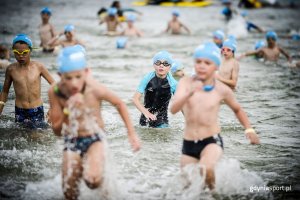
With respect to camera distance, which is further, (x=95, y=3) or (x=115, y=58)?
(x=95, y=3)

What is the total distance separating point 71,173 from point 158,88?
331 centimetres

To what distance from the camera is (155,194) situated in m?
5.75

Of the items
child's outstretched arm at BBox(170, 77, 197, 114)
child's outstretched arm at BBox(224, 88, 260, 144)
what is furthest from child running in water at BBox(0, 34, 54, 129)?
child's outstretched arm at BBox(224, 88, 260, 144)

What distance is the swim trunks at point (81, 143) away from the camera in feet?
16.3

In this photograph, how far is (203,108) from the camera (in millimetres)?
5180

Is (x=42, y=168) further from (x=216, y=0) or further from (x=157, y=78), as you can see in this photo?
(x=216, y=0)

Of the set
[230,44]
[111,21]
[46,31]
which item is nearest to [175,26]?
[111,21]

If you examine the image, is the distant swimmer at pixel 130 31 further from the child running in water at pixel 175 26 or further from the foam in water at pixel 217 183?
the foam in water at pixel 217 183

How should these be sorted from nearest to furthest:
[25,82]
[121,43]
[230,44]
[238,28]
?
1. [25,82]
2. [230,44]
3. [121,43]
4. [238,28]

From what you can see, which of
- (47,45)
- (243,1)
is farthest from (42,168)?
(243,1)

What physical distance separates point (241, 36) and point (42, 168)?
55.3ft

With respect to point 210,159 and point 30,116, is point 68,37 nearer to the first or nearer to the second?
point 30,116

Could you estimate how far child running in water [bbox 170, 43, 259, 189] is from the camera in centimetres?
511

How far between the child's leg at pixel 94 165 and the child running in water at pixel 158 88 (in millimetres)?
2631
